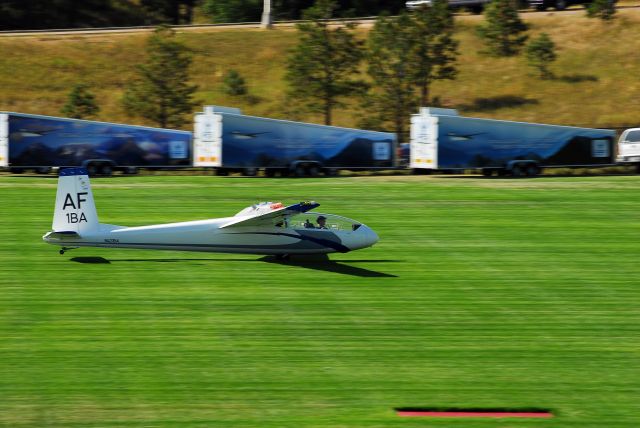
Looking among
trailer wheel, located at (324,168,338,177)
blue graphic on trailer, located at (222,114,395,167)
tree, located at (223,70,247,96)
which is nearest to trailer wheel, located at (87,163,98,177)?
blue graphic on trailer, located at (222,114,395,167)

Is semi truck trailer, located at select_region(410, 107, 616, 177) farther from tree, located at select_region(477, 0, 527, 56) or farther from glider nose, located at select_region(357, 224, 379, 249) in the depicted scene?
tree, located at select_region(477, 0, 527, 56)

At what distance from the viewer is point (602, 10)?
332 feet

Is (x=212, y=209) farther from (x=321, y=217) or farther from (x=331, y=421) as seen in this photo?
(x=331, y=421)

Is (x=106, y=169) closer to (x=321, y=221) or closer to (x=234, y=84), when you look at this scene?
(x=321, y=221)

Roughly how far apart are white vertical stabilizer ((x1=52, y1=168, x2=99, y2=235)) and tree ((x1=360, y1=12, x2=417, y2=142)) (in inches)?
2071

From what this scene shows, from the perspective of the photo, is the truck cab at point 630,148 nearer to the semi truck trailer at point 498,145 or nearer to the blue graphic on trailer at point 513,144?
the semi truck trailer at point 498,145

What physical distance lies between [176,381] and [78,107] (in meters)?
67.2

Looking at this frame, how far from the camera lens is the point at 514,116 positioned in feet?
287

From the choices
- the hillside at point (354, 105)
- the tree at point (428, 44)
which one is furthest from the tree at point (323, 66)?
the tree at point (428, 44)

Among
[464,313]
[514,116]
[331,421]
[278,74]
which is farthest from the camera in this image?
[278,74]

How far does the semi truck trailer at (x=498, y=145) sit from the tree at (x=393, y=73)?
75.1 feet

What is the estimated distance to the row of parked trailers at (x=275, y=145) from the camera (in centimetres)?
5162

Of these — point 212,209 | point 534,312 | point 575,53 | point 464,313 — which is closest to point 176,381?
point 464,313

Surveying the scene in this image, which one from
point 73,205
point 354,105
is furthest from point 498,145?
point 354,105
